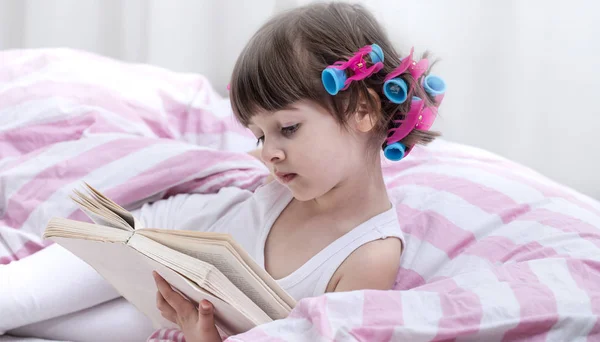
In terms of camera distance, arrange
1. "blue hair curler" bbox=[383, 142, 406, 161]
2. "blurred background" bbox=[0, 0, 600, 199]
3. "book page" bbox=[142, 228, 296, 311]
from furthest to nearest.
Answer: "blurred background" bbox=[0, 0, 600, 199]
"blue hair curler" bbox=[383, 142, 406, 161]
"book page" bbox=[142, 228, 296, 311]

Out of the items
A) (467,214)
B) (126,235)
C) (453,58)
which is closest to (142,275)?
(126,235)

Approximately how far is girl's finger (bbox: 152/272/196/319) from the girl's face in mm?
210

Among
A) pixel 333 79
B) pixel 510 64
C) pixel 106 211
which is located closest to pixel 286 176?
pixel 333 79

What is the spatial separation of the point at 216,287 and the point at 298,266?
0.26m

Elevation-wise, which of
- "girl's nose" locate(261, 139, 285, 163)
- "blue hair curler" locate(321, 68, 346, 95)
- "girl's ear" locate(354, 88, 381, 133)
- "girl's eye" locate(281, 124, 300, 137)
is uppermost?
"blue hair curler" locate(321, 68, 346, 95)

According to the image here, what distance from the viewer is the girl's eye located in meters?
1.00

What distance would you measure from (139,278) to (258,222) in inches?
10.2

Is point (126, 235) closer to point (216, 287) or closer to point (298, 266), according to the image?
point (216, 287)

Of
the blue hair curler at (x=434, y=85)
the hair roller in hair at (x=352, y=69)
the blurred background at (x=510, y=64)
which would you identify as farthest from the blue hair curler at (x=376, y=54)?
the blurred background at (x=510, y=64)

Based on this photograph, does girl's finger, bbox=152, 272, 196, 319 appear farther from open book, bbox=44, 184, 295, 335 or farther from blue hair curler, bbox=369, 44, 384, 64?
blue hair curler, bbox=369, 44, 384, 64

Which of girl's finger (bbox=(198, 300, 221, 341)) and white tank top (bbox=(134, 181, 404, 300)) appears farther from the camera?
white tank top (bbox=(134, 181, 404, 300))

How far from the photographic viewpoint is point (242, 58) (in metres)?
1.03

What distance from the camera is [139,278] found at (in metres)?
0.97

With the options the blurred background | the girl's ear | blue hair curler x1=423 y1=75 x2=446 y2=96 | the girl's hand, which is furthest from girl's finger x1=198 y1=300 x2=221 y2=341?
the blurred background
